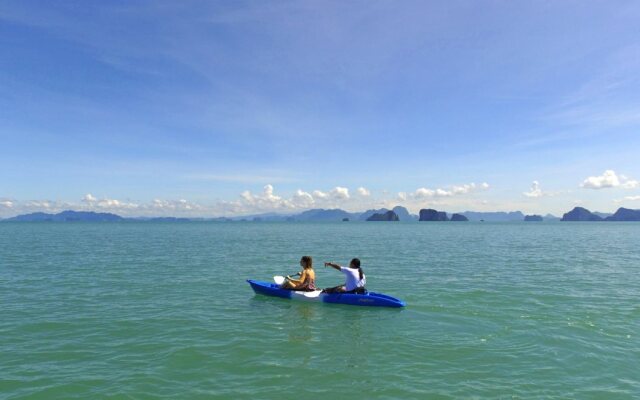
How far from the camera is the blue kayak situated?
20.9 metres

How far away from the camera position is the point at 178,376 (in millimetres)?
12148

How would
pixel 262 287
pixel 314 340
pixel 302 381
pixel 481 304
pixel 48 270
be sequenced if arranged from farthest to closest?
1. pixel 48 270
2. pixel 262 287
3. pixel 481 304
4. pixel 314 340
5. pixel 302 381

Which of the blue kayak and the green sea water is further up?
the blue kayak

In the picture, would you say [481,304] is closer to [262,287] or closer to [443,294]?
[443,294]

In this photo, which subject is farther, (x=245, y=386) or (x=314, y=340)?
(x=314, y=340)

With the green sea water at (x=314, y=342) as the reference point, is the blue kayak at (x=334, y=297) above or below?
above

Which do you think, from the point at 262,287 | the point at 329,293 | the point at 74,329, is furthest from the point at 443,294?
the point at 74,329

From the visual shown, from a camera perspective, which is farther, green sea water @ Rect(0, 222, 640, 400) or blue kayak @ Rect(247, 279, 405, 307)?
blue kayak @ Rect(247, 279, 405, 307)

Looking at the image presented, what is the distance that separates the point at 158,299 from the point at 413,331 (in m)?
14.3

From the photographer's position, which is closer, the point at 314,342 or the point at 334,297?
the point at 314,342

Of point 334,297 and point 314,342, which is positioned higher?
point 334,297

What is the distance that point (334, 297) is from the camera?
2200 centimetres

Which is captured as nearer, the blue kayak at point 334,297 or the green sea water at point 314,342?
the green sea water at point 314,342

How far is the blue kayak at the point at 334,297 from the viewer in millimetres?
20875
